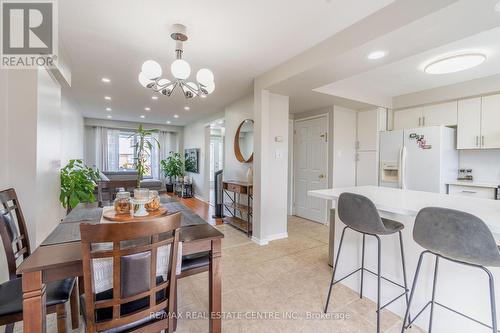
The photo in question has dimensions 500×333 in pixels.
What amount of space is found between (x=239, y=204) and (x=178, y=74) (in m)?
2.80

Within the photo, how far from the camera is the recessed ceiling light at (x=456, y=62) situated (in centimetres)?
248

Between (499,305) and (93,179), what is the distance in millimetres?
4550

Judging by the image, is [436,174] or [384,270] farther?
[436,174]

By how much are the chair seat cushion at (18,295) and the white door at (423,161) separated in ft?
14.7

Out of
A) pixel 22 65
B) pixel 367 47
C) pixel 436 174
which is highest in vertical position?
pixel 367 47

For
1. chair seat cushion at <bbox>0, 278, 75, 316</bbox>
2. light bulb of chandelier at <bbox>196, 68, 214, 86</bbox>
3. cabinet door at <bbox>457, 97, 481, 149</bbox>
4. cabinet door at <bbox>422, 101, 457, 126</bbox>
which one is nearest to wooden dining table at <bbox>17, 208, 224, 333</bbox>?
chair seat cushion at <bbox>0, 278, 75, 316</bbox>

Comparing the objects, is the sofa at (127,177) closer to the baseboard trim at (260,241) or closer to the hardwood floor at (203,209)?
the hardwood floor at (203,209)

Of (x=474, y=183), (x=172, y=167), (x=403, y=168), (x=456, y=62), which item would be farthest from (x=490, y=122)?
(x=172, y=167)

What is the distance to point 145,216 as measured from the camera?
1587 millimetres

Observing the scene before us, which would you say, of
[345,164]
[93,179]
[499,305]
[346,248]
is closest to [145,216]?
[346,248]

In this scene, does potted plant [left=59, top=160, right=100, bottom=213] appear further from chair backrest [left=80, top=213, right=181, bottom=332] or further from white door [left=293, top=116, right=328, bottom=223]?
white door [left=293, top=116, right=328, bottom=223]

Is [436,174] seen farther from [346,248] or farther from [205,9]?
[205,9]

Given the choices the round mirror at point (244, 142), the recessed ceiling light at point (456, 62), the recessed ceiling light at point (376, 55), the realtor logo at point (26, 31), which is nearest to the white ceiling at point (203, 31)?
the realtor logo at point (26, 31)

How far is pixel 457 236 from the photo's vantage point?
46.0 inches
